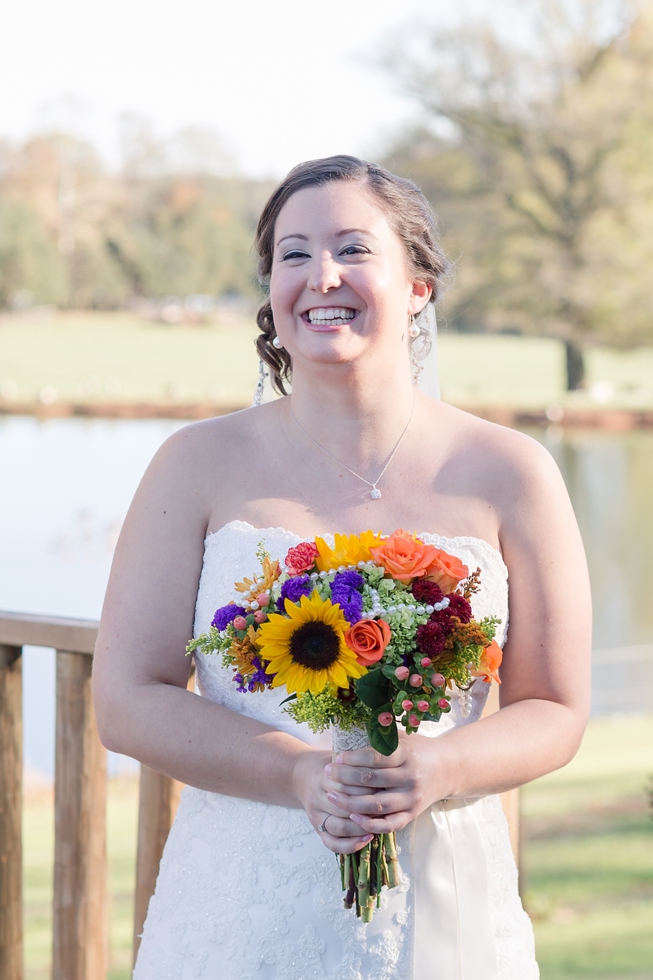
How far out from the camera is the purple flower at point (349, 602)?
1.27 metres

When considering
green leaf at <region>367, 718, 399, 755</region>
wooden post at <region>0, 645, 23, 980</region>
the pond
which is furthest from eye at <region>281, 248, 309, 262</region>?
the pond

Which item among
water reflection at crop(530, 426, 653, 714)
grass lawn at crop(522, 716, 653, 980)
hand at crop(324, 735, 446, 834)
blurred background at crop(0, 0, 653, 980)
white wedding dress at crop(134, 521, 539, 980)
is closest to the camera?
hand at crop(324, 735, 446, 834)

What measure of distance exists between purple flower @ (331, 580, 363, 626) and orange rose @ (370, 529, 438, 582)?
0.06 metres

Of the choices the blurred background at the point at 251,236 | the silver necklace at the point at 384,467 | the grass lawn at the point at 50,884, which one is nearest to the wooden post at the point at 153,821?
the silver necklace at the point at 384,467

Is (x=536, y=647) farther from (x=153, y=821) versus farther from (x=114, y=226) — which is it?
(x=114, y=226)

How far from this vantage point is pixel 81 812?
2070mm

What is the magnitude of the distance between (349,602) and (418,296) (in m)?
0.78

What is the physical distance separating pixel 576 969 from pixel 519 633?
7.70 feet

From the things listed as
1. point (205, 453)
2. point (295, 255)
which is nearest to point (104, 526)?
point (205, 453)

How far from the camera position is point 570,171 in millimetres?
16500

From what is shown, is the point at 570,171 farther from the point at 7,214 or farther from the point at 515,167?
the point at 7,214

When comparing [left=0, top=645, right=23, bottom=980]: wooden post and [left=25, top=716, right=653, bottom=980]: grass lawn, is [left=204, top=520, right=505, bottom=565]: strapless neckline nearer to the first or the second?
[left=0, top=645, right=23, bottom=980]: wooden post

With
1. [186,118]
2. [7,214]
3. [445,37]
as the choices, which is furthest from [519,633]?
[445,37]

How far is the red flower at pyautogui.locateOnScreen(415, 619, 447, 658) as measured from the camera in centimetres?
128
